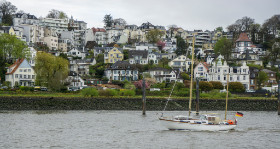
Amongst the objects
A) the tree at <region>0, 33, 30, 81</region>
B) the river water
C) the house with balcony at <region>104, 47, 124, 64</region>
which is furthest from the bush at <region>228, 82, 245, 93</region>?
the tree at <region>0, 33, 30, 81</region>

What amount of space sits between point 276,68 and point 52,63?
6888cm

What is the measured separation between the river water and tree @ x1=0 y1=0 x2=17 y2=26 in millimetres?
124985

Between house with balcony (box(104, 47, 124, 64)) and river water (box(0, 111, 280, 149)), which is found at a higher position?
house with balcony (box(104, 47, 124, 64))

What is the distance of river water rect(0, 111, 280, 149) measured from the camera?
36.0 m

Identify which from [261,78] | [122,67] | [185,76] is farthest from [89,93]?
[261,78]

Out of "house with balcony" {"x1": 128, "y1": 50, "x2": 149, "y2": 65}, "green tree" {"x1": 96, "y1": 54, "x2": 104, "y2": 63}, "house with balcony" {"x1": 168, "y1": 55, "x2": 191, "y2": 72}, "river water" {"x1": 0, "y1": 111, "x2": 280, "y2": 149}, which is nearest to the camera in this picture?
"river water" {"x1": 0, "y1": 111, "x2": 280, "y2": 149}

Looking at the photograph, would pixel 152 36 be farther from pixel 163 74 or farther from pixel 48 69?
pixel 48 69

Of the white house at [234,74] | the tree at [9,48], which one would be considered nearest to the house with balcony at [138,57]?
the white house at [234,74]

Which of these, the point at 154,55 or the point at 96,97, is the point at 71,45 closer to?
the point at 154,55

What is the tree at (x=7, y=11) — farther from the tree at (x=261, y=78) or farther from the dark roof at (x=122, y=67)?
the tree at (x=261, y=78)

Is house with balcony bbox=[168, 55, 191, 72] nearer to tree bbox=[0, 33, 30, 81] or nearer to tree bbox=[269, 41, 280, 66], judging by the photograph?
tree bbox=[269, 41, 280, 66]

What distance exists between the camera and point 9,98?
69.5 metres

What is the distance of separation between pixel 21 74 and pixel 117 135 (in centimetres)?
6045

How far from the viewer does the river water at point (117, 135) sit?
Result: 118 feet
